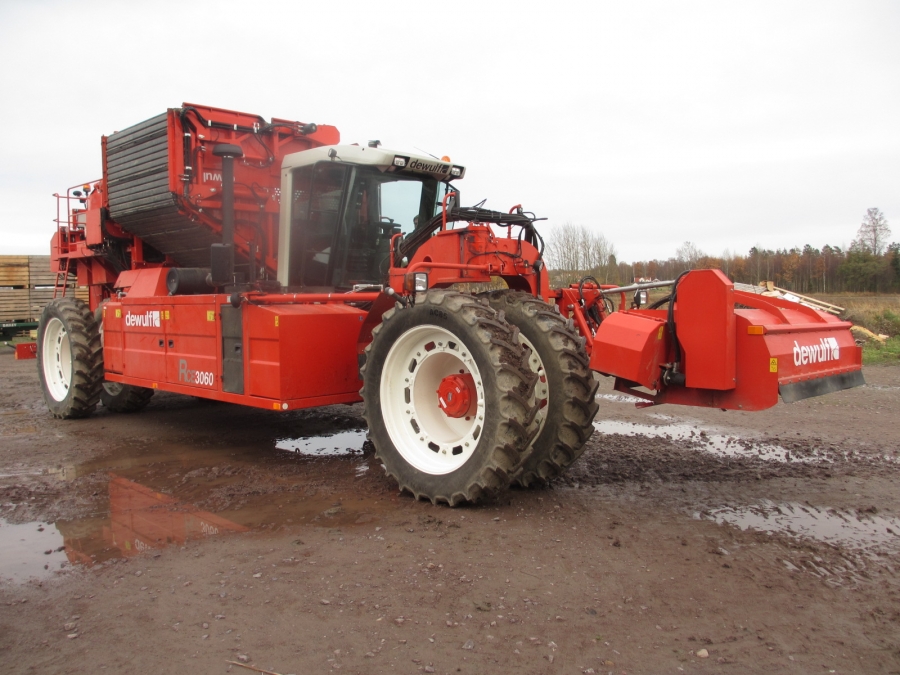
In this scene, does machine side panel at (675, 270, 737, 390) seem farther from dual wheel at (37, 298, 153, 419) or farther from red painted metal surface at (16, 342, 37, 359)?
red painted metal surface at (16, 342, 37, 359)

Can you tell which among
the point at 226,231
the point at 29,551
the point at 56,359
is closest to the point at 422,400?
the point at 29,551

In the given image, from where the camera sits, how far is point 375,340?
208 inches

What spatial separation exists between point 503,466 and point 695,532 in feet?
4.03

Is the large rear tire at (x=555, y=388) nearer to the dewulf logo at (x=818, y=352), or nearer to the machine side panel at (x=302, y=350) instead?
the dewulf logo at (x=818, y=352)

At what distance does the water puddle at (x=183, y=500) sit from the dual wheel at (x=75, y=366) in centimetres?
197

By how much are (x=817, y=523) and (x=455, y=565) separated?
239cm

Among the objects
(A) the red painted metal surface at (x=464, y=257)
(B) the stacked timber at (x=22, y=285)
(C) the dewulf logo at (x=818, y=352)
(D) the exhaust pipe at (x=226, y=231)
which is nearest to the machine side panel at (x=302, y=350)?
(D) the exhaust pipe at (x=226, y=231)

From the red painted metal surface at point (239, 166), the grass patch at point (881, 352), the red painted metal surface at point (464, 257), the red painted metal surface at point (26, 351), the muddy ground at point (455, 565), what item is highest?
the red painted metal surface at point (239, 166)

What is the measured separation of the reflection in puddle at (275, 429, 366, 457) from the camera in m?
6.90

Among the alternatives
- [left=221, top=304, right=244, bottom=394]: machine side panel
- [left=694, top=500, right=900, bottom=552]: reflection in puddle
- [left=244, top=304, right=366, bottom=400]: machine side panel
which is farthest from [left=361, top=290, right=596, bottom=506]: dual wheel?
[left=221, top=304, right=244, bottom=394]: machine side panel

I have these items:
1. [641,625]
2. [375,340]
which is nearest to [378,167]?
[375,340]

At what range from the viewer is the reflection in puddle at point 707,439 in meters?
6.43

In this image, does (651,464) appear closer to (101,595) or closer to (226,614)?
(226,614)

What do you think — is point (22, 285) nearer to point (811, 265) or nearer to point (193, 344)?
point (193, 344)
